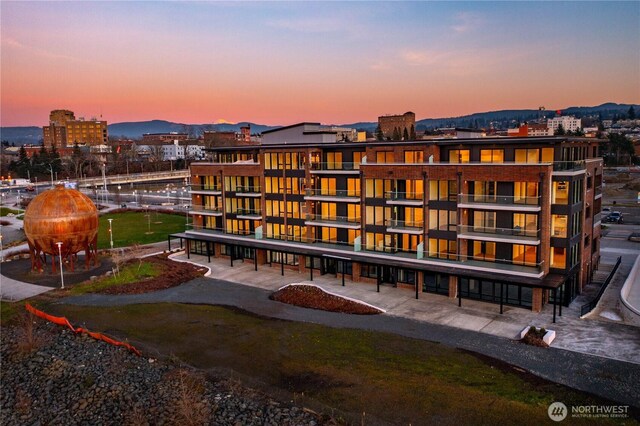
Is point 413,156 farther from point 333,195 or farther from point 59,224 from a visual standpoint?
point 59,224

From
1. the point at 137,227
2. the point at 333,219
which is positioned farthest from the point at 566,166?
the point at 137,227

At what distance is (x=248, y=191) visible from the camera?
54.7 m

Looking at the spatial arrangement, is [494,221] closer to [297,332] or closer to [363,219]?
[363,219]

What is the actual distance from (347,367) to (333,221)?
2205 centimetres

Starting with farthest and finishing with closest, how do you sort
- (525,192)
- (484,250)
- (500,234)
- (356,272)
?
(356,272) → (484,250) → (500,234) → (525,192)

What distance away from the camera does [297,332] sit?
3350 centimetres

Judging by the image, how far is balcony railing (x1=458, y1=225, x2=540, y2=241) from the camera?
120 ft

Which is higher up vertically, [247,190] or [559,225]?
[247,190]

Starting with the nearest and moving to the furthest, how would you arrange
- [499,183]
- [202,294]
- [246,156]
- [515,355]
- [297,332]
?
[515,355]
[297,332]
[499,183]
[202,294]
[246,156]

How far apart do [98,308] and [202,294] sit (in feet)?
27.5

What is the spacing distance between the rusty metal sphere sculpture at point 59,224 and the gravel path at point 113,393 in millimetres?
16771

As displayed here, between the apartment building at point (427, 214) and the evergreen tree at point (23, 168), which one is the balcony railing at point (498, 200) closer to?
the apartment building at point (427, 214)

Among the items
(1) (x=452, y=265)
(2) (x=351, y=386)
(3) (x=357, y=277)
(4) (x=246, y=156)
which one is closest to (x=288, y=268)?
(3) (x=357, y=277)

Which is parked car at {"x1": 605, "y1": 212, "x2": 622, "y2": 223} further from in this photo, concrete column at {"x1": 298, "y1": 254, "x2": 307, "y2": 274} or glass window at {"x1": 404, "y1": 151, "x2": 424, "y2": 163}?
concrete column at {"x1": 298, "y1": 254, "x2": 307, "y2": 274}
